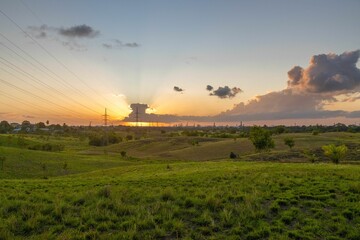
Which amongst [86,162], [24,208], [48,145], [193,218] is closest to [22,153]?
[86,162]

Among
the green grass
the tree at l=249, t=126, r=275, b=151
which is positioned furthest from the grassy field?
the tree at l=249, t=126, r=275, b=151

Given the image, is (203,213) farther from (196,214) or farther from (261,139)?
(261,139)

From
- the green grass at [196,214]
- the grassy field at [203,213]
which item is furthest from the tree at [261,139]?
the green grass at [196,214]

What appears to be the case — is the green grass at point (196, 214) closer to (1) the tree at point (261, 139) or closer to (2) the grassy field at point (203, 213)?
(2) the grassy field at point (203, 213)

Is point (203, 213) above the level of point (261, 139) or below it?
below

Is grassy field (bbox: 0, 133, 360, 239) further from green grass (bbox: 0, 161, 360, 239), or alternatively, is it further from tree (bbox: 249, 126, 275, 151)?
tree (bbox: 249, 126, 275, 151)

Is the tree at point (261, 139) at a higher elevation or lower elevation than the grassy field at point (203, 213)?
higher

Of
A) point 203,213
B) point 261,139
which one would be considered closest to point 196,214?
point 203,213

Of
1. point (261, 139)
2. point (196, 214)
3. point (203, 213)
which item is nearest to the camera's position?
point (203, 213)

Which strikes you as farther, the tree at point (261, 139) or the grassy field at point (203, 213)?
the tree at point (261, 139)

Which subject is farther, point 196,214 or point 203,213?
point 196,214

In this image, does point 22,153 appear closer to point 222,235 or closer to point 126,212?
point 126,212

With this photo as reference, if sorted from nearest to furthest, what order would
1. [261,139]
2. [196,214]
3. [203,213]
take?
[203,213] → [196,214] → [261,139]

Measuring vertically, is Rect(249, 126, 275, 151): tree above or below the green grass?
above
